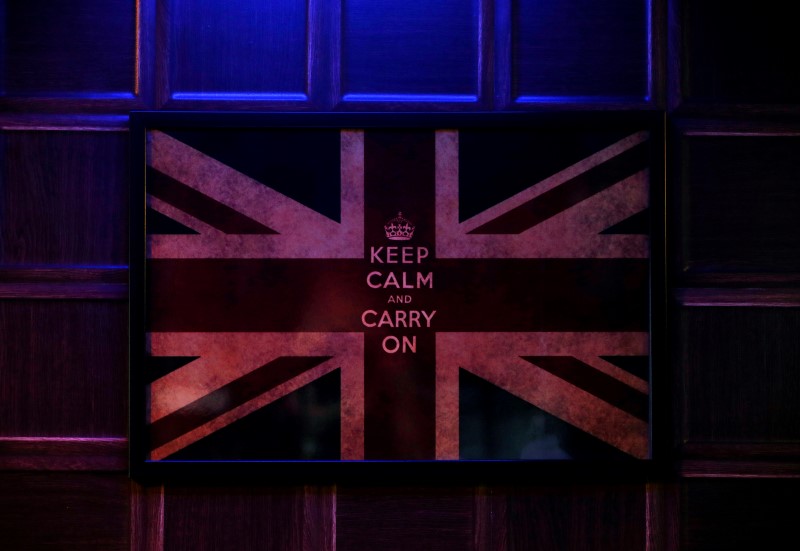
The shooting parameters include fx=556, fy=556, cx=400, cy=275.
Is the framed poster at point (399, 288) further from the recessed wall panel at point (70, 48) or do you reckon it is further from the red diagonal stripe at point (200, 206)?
the recessed wall panel at point (70, 48)

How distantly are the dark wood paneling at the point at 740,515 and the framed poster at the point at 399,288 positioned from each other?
27 cm

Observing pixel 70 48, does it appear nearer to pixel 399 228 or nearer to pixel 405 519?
pixel 399 228

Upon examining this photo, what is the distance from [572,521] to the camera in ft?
5.97

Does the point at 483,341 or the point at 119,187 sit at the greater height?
the point at 119,187

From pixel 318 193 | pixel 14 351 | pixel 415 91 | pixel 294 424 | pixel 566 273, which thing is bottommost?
pixel 294 424

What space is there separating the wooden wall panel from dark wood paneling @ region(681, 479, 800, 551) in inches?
73.9

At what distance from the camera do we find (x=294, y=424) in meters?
1.80

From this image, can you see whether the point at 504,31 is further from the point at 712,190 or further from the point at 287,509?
the point at 287,509

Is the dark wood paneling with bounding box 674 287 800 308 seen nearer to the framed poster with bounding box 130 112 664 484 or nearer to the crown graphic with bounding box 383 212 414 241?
the framed poster with bounding box 130 112 664 484

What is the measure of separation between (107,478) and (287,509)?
0.60 meters

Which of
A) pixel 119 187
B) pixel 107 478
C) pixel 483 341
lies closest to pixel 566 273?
pixel 483 341

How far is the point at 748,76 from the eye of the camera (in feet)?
6.04

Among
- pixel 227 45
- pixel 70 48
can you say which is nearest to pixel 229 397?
pixel 227 45

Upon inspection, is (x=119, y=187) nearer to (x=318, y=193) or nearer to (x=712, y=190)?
(x=318, y=193)
